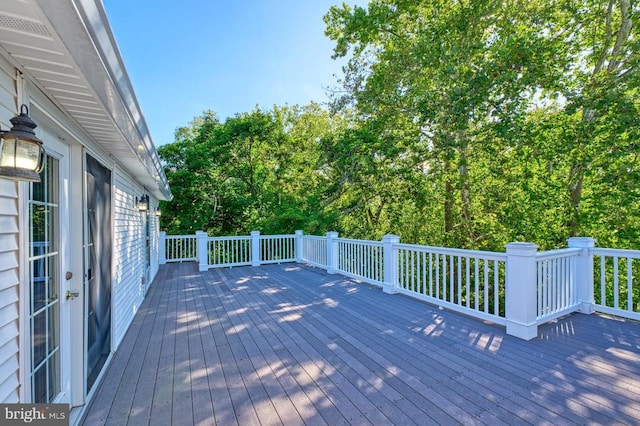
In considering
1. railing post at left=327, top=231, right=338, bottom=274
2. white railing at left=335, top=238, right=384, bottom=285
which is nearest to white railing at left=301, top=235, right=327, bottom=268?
railing post at left=327, top=231, right=338, bottom=274

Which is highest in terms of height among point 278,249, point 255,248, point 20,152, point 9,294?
point 20,152

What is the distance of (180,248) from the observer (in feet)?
31.3

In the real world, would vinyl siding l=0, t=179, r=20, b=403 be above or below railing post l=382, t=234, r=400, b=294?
above

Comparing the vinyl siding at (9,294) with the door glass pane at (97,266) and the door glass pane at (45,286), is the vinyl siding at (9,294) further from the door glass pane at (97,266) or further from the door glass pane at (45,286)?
the door glass pane at (97,266)

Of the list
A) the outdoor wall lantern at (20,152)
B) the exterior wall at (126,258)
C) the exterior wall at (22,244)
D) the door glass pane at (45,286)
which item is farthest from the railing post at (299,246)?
the outdoor wall lantern at (20,152)

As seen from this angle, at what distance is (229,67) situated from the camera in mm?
10906

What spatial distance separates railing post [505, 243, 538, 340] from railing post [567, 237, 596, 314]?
129 centimetres

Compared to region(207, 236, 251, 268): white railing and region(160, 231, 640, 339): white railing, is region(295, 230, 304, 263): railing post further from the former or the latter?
region(160, 231, 640, 339): white railing

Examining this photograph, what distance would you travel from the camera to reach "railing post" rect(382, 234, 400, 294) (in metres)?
5.09

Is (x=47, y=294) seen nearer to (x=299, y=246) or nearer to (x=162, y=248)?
(x=299, y=246)

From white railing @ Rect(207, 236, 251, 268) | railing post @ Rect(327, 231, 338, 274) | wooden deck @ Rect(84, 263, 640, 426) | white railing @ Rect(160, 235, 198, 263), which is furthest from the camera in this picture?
white railing @ Rect(160, 235, 198, 263)

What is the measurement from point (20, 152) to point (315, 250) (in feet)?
23.4

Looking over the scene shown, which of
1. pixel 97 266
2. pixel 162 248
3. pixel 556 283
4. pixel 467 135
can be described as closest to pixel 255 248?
pixel 162 248

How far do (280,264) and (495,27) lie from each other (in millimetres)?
8572
